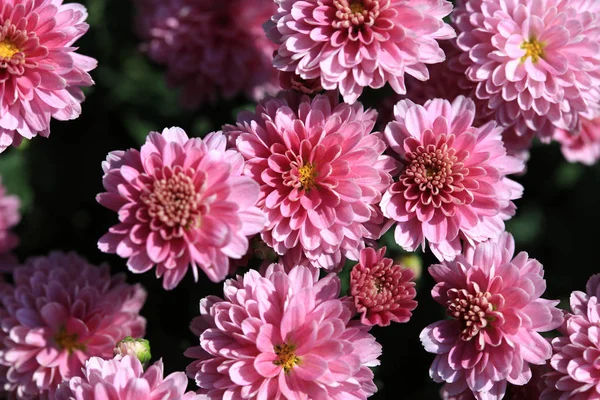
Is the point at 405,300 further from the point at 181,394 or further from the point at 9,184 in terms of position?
the point at 9,184

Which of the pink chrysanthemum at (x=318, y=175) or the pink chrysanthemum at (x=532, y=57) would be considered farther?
the pink chrysanthemum at (x=532, y=57)

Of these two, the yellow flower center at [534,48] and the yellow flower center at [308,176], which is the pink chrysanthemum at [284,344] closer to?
the yellow flower center at [308,176]

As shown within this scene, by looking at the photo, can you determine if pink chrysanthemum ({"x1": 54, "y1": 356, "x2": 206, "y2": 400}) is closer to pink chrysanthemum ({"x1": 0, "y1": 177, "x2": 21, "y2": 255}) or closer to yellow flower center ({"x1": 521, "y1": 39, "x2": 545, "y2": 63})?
pink chrysanthemum ({"x1": 0, "y1": 177, "x2": 21, "y2": 255})

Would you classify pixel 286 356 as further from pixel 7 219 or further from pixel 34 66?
pixel 7 219

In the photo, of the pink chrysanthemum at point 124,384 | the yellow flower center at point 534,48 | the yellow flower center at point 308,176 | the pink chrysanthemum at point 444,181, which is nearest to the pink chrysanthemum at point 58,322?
the pink chrysanthemum at point 124,384

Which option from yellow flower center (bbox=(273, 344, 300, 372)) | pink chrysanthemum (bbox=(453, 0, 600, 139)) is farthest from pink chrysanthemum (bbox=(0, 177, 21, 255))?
pink chrysanthemum (bbox=(453, 0, 600, 139))
